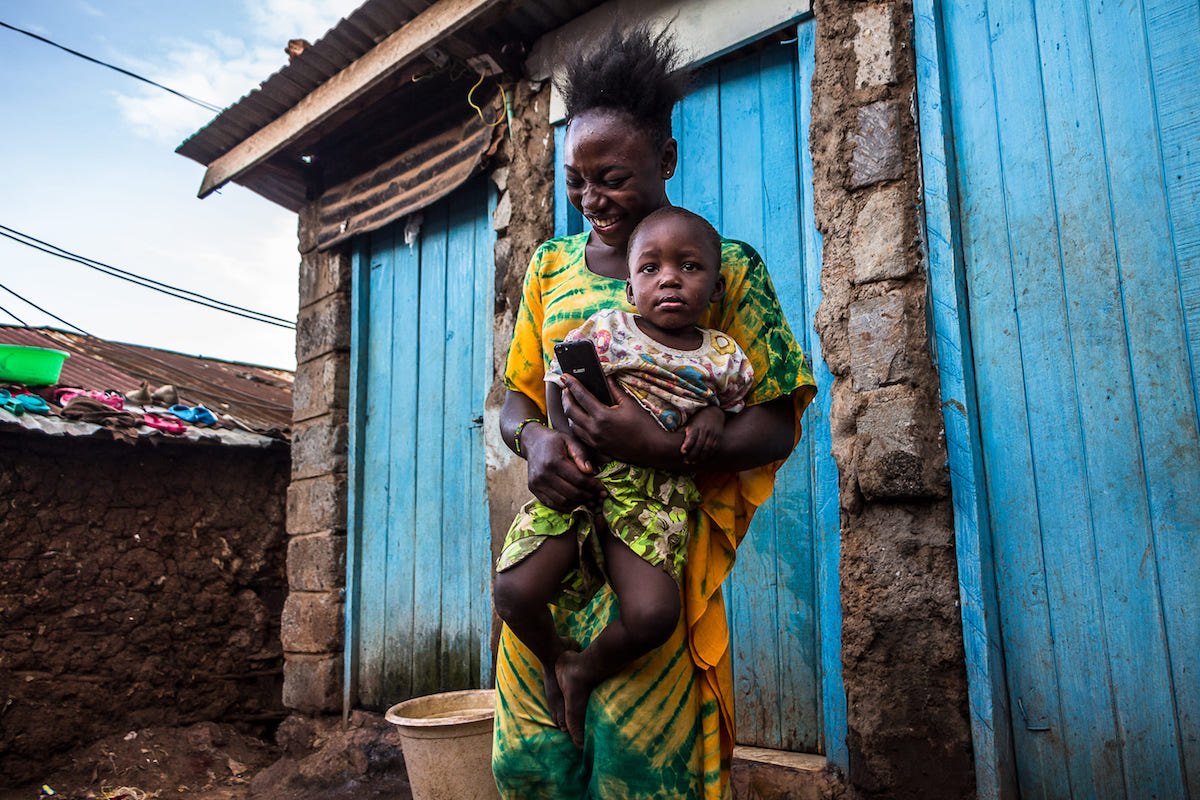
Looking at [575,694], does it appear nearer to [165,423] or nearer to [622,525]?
[622,525]

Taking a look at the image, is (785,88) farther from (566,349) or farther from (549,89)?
(566,349)

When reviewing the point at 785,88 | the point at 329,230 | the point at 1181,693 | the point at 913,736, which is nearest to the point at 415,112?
Answer: the point at 329,230

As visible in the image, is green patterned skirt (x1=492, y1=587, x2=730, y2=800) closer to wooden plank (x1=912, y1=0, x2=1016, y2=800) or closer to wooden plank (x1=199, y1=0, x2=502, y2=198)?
wooden plank (x1=912, y1=0, x2=1016, y2=800)

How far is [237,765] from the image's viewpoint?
550 cm

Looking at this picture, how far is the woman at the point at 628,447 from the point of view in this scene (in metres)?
1.31

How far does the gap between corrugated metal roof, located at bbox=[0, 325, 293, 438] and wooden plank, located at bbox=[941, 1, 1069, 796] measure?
5.86m

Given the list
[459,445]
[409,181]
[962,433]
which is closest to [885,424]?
[962,433]

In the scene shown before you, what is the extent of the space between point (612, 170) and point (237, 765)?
220 inches

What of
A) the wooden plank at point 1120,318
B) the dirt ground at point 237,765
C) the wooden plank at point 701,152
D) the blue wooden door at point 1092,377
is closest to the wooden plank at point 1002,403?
the blue wooden door at point 1092,377

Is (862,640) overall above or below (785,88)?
below

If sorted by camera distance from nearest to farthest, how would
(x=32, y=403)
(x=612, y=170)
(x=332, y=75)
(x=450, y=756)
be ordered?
(x=612, y=170) → (x=450, y=756) → (x=332, y=75) → (x=32, y=403)

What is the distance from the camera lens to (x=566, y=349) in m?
1.35

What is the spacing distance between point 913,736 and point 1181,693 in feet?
2.29

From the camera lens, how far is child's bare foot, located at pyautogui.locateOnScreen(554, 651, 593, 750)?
131cm
